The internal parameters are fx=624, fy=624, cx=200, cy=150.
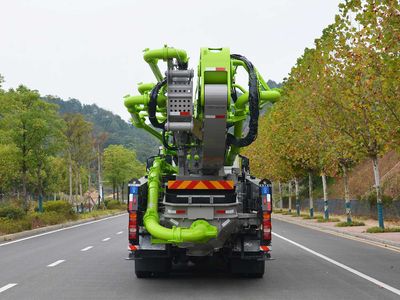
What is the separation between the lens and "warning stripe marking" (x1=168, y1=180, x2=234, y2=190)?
1065 centimetres

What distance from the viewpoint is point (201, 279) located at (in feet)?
38.3

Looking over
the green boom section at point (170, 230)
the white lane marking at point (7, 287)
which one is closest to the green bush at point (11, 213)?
the white lane marking at point (7, 287)

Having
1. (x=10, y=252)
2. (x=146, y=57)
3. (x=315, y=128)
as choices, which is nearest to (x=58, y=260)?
(x=10, y=252)

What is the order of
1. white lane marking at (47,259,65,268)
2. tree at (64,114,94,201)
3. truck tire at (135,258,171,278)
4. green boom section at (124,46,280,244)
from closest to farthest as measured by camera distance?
green boom section at (124,46,280,244)
truck tire at (135,258,171,278)
white lane marking at (47,259,65,268)
tree at (64,114,94,201)

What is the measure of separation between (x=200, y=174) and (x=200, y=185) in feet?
1.18

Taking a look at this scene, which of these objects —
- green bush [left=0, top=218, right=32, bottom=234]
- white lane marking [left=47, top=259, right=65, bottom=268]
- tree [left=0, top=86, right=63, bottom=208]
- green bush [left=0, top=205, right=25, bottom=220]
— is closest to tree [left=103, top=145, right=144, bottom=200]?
tree [left=0, top=86, right=63, bottom=208]

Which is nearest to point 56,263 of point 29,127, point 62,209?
point 29,127

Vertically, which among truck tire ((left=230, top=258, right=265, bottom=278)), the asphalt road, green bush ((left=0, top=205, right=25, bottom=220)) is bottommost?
the asphalt road

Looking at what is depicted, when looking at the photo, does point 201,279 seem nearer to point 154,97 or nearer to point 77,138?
point 154,97

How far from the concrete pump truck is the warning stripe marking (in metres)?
0.02

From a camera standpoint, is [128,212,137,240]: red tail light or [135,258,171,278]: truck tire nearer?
[128,212,137,240]: red tail light

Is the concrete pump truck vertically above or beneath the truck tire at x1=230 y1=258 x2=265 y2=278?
above

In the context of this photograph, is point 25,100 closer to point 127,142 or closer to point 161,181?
point 161,181

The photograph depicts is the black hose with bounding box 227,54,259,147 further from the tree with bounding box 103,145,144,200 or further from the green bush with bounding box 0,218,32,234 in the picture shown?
the tree with bounding box 103,145,144,200
